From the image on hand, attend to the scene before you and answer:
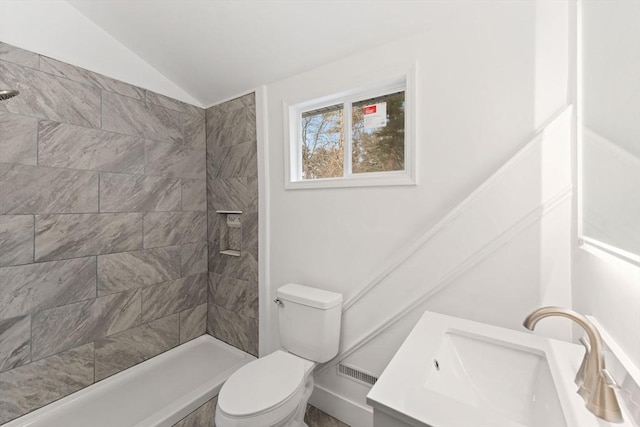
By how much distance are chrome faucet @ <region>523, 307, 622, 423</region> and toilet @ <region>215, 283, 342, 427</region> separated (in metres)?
1.12

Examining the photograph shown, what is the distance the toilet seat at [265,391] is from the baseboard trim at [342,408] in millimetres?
381

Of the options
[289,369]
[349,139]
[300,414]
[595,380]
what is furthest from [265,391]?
→ [349,139]

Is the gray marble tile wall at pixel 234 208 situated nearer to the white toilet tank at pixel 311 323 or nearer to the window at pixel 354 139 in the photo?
the window at pixel 354 139

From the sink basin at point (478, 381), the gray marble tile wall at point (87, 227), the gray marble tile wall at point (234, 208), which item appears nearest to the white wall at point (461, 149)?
the sink basin at point (478, 381)

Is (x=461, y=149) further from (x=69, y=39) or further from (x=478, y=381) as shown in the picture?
(x=69, y=39)

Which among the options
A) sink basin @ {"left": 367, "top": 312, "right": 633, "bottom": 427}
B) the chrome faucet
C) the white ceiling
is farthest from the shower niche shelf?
the chrome faucet

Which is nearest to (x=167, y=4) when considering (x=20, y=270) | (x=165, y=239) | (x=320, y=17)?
(x=320, y=17)

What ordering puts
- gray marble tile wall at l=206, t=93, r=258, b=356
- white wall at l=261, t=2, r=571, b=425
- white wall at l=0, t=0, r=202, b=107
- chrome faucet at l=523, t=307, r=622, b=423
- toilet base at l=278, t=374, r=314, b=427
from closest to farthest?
1. chrome faucet at l=523, t=307, r=622, b=423
2. white wall at l=261, t=2, r=571, b=425
3. toilet base at l=278, t=374, r=314, b=427
4. white wall at l=0, t=0, r=202, b=107
5. gray marble tile wall at l=206, t=93, r=258, b=356

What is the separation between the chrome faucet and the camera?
1.89 feet

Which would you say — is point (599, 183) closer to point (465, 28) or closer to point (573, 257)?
point (573, 257)

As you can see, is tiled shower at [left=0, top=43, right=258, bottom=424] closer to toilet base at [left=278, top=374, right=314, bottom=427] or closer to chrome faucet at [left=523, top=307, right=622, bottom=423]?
toilet base at [left=278, top=374, right=314, bottom=427]

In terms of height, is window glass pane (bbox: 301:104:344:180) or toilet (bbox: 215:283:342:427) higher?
window glass pane (bbox: 301:104:344:180)

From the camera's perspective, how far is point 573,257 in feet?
3.69

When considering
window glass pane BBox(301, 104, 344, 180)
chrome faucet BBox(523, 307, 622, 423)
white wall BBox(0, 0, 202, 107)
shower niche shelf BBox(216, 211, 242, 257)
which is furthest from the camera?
shower niche shelf BBox(216, 211, 242, 257)
